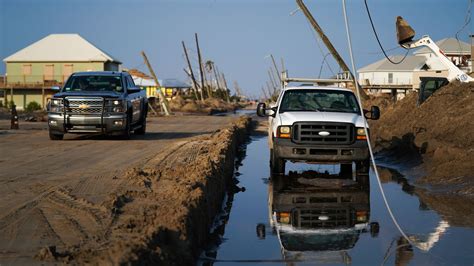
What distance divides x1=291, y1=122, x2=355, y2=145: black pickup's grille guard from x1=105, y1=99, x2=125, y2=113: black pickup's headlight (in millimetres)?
7748

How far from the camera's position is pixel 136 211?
8.66 m

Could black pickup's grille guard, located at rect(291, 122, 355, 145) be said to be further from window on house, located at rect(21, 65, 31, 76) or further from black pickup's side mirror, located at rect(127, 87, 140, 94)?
window on house, located at rect(21, 65, 31, 76)

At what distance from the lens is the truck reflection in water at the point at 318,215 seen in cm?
842

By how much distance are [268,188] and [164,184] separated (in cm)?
342

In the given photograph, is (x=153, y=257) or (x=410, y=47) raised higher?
(x=410, y=47)

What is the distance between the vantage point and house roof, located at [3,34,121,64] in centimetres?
7588

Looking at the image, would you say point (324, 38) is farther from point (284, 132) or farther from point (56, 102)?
point (284, 132)

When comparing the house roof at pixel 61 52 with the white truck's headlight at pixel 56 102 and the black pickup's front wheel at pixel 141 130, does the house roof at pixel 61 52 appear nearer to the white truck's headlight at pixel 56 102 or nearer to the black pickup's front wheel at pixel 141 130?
the black pickup's front wheel at pixel 141 130

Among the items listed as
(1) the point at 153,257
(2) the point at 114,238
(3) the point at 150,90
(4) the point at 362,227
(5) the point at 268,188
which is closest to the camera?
(1) the point at 153,257

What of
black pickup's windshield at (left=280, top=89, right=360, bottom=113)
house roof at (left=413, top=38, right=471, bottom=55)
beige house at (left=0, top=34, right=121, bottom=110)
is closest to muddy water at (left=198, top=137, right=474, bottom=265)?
black pickup's windshield at (left=280, top=89, right=360, bottom=113)

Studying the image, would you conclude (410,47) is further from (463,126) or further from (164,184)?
(164,184)

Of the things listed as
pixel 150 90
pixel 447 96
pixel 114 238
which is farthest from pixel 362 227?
pixel 150 90

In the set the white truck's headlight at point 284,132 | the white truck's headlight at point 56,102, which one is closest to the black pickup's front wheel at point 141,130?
the white truck's headlight at point 56,102

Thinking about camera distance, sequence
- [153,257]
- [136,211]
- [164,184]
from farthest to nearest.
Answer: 1. [164,184]
2. [136,211]
3. [153,257]
